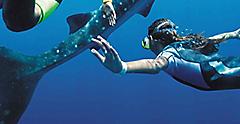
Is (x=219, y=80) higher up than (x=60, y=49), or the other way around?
(x=60, y=49)

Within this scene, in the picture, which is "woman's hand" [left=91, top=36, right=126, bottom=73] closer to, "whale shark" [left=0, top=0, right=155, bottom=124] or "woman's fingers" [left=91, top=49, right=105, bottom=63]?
"woman's fingers" [left=91, top=49, right=105, bottom=63]

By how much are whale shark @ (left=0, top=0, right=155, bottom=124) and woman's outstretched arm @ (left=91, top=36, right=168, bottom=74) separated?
89cm

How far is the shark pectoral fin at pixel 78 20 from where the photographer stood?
2711mm

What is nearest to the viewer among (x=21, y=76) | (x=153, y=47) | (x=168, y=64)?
(x=168, y=64)

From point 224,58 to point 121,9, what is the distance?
0.79 m

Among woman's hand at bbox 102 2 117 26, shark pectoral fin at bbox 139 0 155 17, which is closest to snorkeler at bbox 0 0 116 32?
woman's hand at bbox 102 2 117 26

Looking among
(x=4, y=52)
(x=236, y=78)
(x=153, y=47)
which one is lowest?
(x=236, y=78)

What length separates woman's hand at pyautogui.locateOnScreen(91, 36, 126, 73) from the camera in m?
1.23

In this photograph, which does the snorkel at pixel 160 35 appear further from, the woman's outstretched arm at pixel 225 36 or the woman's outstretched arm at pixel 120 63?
the woman's outstretched arm at pixel 120 63

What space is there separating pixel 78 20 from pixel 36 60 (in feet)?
1.37

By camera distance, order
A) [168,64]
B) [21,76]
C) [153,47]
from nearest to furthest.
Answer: [168,64] < [153,47] < [21,76]

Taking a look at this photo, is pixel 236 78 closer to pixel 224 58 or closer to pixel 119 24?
pixel 224 58

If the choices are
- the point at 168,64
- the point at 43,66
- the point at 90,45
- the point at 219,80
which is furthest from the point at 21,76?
the point at 219,80

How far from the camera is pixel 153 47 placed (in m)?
2.41
